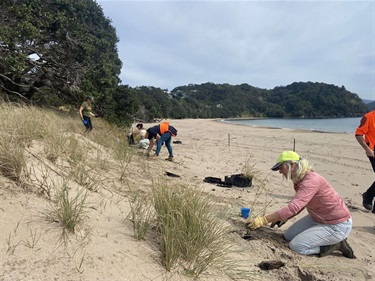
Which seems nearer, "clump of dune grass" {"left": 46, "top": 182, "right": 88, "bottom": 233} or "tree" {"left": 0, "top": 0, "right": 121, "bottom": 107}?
"clump of dune grass" {"left": 46, "top": 182, "right": 88, "bottom": 233}

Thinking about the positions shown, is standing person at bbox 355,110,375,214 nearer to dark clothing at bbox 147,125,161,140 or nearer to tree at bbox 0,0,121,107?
dark clothing at bbox 147,125,161,140

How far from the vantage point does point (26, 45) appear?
11.0 meters

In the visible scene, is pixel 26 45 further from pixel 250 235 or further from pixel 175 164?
pixel 250 235

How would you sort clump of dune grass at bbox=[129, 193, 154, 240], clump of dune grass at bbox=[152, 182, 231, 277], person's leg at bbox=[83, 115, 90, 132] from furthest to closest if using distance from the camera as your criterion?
person's leg at bbox=[83, 115, 90, 132] < clump of dune grass at bbox=[129, 193, 154, 240] < clump of dune grass at bbox=[152, 182, 231, 277]

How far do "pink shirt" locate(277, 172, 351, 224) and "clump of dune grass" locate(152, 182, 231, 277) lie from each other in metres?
0.80

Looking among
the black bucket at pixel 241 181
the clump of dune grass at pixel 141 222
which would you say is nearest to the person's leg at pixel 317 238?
the clump of dune grass at pixel 141 222

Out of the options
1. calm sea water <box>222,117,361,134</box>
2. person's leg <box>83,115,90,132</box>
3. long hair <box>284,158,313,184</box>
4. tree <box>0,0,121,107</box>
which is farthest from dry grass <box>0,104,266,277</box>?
calm sea water <box>222,117,361,134</box>

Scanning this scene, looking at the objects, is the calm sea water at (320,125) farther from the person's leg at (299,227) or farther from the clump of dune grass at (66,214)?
the clump of dune grass at (66,214)

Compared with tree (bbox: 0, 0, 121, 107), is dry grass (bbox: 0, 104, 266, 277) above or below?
below

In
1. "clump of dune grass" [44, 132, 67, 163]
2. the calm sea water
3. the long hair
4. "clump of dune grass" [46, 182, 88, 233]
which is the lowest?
the calm sea water

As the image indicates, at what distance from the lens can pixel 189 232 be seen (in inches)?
96.9

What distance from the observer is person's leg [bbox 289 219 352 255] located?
10.2ft

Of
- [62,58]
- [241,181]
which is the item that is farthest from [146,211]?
[62,58]

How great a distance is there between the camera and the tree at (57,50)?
33.9 feet
